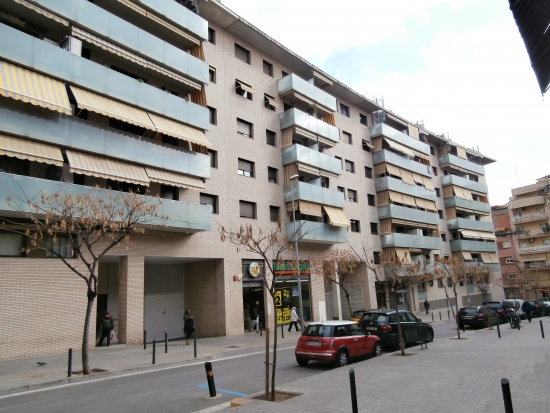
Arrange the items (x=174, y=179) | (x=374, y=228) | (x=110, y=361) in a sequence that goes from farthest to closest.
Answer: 1. (x=374, y=228)
2. (x=174, y=179)
3. (x=110, y=361)

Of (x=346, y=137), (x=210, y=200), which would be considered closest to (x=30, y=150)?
(x=210, y=200)

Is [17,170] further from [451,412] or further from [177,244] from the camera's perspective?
[451,412]

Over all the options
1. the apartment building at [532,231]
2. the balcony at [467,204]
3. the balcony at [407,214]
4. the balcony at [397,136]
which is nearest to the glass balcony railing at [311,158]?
the balcony at [407,214]

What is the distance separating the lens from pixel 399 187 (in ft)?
130

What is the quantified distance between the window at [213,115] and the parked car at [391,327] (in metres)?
14.6

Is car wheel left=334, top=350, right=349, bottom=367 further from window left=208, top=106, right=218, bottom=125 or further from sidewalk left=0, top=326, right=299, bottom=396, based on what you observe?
window left=208, top=106, right=218, bottom=125

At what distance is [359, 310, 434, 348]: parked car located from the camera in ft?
A: 51.0

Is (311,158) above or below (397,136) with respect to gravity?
below

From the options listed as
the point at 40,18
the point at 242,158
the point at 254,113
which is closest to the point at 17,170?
the point at 40,18

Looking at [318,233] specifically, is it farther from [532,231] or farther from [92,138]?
[532,231]

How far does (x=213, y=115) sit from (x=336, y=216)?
11977 mm

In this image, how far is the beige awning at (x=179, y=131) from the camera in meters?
20.1

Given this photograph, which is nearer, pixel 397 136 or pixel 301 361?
pixel 301 361

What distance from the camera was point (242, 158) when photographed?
85.6ft
